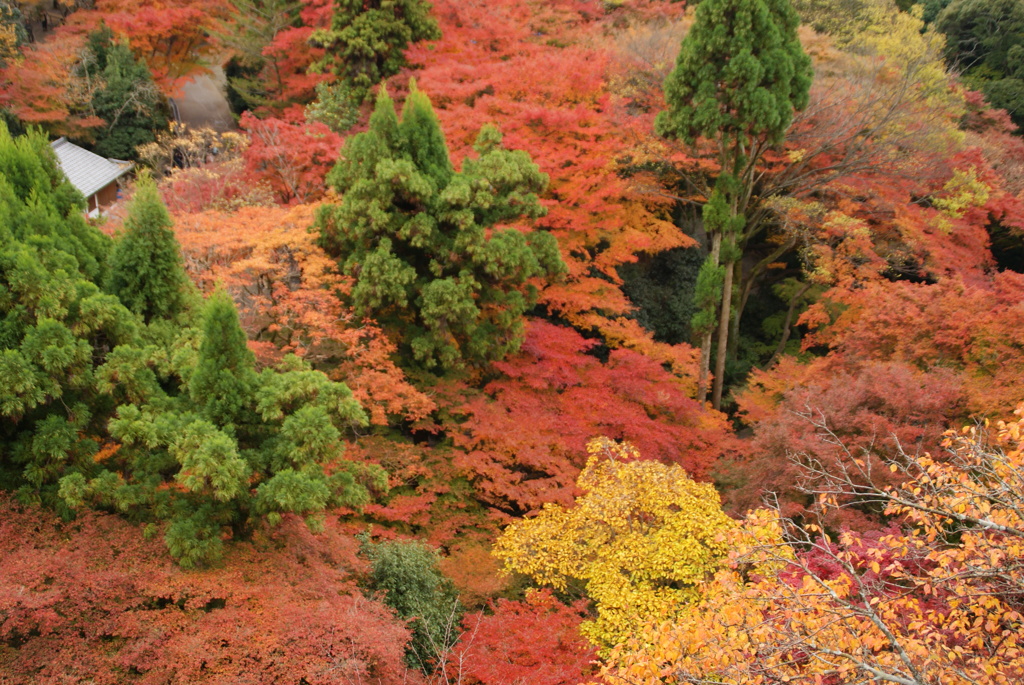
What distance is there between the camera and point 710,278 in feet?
49.9

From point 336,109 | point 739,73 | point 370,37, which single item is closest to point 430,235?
point 739,73

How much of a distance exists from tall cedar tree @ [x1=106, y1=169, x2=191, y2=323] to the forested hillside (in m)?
0.05

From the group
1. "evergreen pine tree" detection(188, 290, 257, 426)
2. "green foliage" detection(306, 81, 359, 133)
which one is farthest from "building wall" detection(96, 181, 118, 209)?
"evergreen pine tree" detection(188, 290, 257, 426)

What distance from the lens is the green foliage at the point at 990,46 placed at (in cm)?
2042

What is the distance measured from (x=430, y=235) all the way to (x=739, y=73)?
278 inches

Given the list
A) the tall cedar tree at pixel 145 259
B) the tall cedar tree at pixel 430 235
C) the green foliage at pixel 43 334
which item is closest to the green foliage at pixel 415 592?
the green foliage at pixel 43 334

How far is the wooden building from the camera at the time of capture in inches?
698

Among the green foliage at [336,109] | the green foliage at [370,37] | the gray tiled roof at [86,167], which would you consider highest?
the green foliage at [370,37]

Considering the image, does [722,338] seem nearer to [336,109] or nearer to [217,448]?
[336,109]

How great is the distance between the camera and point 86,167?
59.6ft

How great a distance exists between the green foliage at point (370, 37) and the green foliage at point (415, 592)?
1223 cm

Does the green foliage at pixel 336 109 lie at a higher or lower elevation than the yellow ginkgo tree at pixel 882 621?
higher

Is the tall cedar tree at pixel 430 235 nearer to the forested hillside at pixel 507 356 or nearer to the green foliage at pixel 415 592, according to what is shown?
the forested hillside at pixel 507 356

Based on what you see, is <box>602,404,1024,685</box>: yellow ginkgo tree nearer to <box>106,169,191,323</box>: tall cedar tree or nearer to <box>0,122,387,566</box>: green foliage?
<box>0,122,387,566</box>: green foliage
